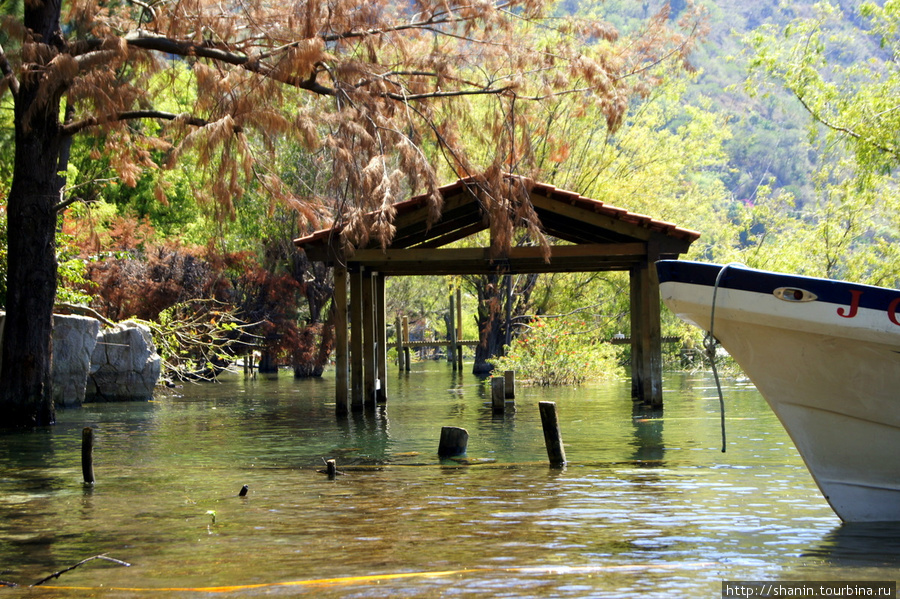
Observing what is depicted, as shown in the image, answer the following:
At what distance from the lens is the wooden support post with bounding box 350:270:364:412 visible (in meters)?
16.2

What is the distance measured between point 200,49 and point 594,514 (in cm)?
764

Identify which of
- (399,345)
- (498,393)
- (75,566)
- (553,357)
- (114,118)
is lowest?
(75,566)

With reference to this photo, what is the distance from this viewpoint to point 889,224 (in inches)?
1125

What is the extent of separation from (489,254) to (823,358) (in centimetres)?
849

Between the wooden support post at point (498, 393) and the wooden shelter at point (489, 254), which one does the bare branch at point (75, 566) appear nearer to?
the wooden shelter at point (489, 254)

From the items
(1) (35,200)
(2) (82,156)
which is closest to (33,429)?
(1) (35,200)

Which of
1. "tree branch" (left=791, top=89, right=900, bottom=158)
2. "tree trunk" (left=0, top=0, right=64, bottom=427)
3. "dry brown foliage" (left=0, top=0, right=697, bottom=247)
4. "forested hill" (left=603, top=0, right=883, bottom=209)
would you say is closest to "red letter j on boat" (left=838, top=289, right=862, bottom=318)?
"dry brown foliage" (left=0, top=0, right=697, bottom=247)

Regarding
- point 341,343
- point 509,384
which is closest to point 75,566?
point 341,343

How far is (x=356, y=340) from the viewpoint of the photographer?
16.2 m

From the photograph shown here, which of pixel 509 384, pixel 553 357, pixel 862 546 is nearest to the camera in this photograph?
pixel 862 546

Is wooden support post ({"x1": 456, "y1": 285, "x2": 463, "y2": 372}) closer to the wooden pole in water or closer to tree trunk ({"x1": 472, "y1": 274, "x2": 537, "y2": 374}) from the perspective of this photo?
tree trunk ({"x1": 472, "y1": 274, "x2": 537, "y2": 374})

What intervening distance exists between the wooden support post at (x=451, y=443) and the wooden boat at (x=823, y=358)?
4.30 m

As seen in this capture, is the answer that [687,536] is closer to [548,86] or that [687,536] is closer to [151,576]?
[151,576]

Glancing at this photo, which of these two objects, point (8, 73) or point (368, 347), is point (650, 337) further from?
point (8, 73)
